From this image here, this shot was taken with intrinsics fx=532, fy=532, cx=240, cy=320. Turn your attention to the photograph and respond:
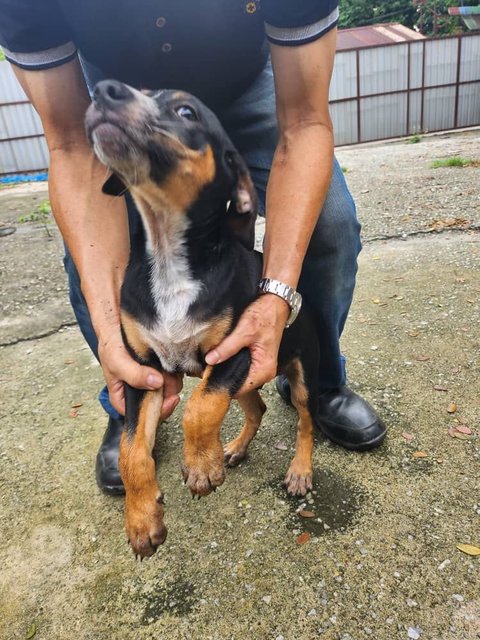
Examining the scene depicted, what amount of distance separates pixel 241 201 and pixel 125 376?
2.42ft

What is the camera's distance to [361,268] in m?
4.73

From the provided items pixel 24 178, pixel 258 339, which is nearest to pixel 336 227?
pixel 258 339

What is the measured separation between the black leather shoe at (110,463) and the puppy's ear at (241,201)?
Answer: 1.21m

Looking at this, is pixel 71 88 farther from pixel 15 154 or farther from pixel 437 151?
pixel 15 154

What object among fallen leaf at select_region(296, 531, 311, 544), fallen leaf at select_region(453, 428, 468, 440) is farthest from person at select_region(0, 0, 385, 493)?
fallen leaf at select_region(453, 428, 468, 440)

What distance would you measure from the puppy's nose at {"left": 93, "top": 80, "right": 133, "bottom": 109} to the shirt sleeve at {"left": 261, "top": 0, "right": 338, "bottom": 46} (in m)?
0.70

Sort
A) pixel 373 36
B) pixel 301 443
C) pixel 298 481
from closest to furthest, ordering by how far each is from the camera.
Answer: pixel 298 481
pixel 301 443
pixel 373 36

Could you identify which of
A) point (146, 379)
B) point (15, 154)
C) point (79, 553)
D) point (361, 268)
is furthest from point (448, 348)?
point (15, 154)

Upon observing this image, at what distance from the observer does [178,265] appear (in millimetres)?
1921

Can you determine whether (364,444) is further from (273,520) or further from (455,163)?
(455,163)

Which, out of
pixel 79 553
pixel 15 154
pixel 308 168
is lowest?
pixel 15 154

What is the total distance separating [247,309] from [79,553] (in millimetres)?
1195

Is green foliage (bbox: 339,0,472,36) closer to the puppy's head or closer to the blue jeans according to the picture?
the blue jeans

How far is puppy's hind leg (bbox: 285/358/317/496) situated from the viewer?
2285mm
